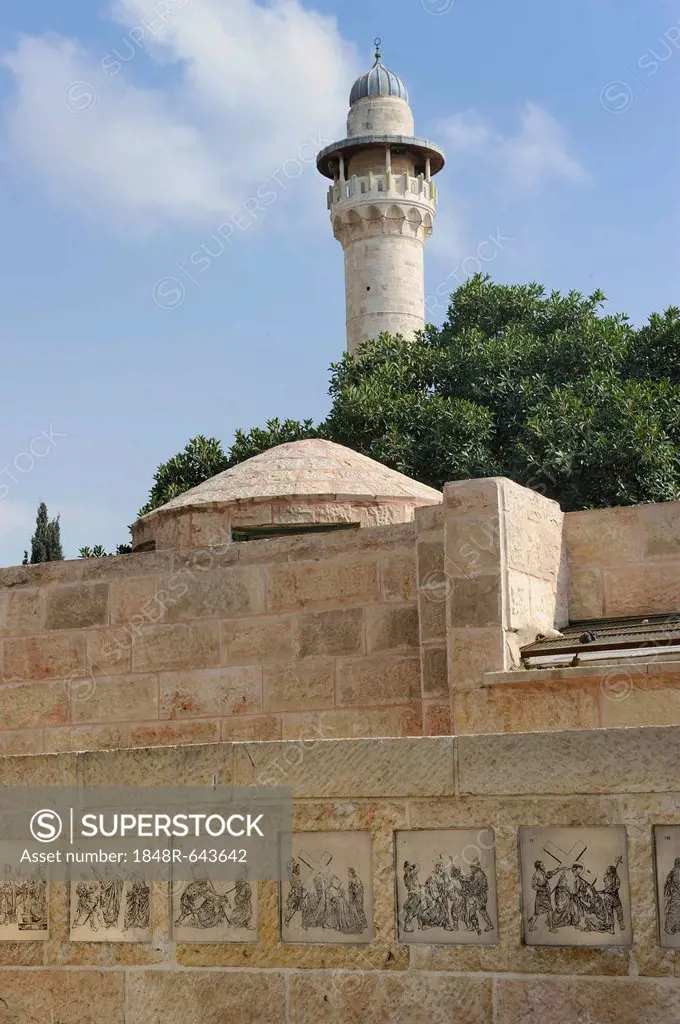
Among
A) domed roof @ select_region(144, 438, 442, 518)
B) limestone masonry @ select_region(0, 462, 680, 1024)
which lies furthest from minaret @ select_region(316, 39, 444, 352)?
limestone masonry @ select_region(0, 462, 680, 1024)

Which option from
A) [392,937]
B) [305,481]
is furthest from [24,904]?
[305,481]

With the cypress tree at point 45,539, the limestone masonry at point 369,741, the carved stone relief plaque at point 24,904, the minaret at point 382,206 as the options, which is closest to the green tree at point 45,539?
the cypress tree at point 45,539

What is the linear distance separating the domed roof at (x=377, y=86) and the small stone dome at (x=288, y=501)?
3007 centimetres

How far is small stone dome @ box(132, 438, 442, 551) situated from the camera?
10789mm

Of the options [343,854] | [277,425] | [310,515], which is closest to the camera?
[343,854]

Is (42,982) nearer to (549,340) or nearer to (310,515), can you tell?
(310,515)

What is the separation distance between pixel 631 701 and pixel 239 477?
15.6ft

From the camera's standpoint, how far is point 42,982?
5.55 m

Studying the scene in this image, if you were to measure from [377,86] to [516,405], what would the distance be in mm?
15376

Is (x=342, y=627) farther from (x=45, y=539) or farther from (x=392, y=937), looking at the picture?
(x=45, y=539)

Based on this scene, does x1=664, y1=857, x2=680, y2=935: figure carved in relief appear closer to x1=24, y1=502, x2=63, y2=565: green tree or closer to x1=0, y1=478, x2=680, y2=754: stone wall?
x1=0, y1=478, x2=680, y2=754: stone wall

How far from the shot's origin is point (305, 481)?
36.0 feet

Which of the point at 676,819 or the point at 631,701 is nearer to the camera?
the point at 676,819

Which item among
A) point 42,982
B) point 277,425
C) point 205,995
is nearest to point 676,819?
point 205,995
